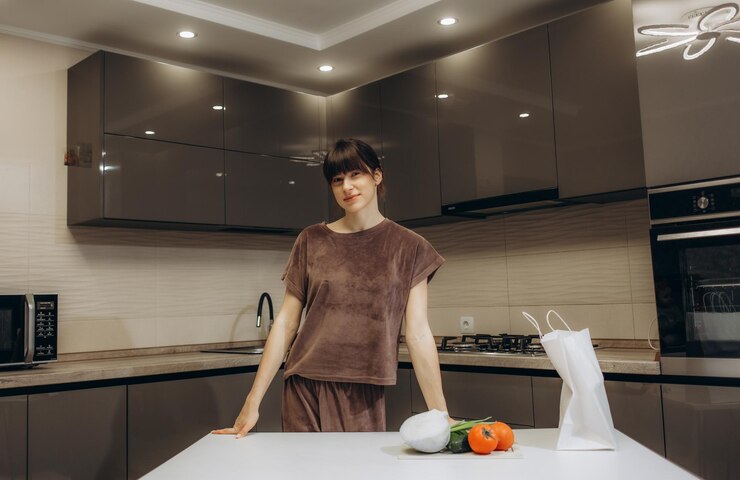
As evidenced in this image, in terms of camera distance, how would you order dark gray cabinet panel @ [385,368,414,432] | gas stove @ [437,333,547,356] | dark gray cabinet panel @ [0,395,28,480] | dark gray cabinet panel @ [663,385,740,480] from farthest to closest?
dark gray cabinet panel @ [385,368,414,432] < gas stove @ [437,333,547,356] < dark gray cabinet panel @ [0,395,28,480] < dark gray cabinet panel @ [663,385,740,480]

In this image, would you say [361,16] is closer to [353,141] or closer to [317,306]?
[353,141]

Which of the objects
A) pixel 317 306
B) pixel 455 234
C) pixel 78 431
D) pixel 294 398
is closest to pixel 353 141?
pixel 317 306

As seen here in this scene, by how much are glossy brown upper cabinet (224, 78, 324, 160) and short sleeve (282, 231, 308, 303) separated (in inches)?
69.9

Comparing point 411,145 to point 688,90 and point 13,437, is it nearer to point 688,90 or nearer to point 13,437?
point 688,90

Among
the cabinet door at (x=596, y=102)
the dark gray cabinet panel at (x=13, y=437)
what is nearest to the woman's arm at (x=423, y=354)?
the cabinet door at (x=596, y=102)

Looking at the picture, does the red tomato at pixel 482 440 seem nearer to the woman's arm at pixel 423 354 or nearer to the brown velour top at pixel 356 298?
the woman's arm at pixel 423 354

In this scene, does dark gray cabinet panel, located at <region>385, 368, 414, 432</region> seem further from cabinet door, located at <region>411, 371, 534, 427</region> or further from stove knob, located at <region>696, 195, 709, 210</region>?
stove knob, located at <region>696, 195, 709, 210</region>

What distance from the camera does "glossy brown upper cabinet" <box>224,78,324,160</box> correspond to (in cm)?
371

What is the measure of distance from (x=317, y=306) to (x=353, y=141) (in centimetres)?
48

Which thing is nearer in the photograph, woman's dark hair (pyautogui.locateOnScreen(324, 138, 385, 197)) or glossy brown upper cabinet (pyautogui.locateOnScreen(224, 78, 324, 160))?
woman's dark hair (pyautogui.locateOnScreen(324, 138, 385, 197))

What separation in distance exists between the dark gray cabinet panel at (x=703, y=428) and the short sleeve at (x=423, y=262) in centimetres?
113

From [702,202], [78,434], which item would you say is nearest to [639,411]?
[702,202]

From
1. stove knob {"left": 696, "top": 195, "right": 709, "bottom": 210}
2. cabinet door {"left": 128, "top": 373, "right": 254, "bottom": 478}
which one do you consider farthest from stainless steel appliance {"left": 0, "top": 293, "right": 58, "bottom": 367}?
stove knob {"left": 696, "top": 195, "right": 709, "bottom": 210}

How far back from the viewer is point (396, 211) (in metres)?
3.75
